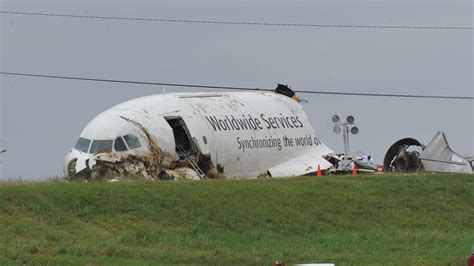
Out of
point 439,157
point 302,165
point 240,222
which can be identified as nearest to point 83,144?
point 302,165

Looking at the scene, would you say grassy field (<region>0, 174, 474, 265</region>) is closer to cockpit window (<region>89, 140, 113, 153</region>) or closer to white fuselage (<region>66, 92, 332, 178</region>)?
white fuselage (<region>66, 92, 332, 178</region>)

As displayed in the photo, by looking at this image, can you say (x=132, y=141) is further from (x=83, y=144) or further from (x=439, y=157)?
(x=439, y=157)

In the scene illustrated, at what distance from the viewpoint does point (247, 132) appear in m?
45.2

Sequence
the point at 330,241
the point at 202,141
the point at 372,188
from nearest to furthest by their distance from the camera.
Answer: the point at 330,241
the point at 372,188
the point at 202,141

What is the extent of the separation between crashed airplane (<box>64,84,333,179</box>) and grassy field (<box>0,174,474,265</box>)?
5708 millimetres

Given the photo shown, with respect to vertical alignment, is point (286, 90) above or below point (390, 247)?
above

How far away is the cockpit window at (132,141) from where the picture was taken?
134 feet

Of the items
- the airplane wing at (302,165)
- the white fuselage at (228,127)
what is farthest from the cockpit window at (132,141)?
the airplane wing at (302,165)

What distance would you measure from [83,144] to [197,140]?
381cm

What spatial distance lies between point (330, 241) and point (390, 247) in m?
1.64

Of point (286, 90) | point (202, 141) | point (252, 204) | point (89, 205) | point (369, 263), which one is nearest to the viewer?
point (369, 263)

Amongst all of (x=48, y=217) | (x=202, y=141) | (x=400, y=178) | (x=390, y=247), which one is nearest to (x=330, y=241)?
(x=390, y=247)

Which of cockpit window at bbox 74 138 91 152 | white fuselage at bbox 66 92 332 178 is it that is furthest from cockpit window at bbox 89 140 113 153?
cockpit window at bbox 74 138 91 152

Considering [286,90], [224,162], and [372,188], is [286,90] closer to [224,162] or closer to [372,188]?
[224,162]
